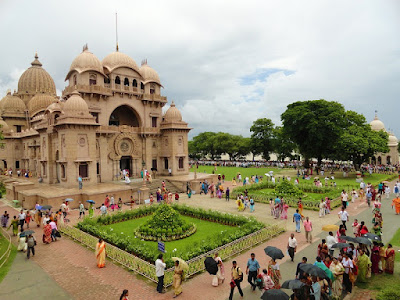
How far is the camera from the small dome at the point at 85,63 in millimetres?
33156

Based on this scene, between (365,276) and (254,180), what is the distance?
1077 inches

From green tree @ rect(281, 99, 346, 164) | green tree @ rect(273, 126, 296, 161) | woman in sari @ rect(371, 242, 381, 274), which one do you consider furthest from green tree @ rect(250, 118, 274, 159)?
woman in sari @ rect(371, 242, 381, 274)

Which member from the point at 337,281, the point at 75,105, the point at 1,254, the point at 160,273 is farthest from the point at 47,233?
the point at 75,105

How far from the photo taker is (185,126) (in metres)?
39.1

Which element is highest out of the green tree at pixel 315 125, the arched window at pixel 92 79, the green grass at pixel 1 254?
the arched window at pixel 92 79

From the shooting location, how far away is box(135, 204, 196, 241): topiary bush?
1566cm

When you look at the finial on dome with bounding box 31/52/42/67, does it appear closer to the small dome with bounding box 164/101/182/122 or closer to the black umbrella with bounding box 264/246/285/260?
the small dome with bounding box 164/101/182/122

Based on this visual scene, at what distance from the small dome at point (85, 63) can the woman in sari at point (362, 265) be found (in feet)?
107

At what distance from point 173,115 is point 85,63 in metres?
12.8

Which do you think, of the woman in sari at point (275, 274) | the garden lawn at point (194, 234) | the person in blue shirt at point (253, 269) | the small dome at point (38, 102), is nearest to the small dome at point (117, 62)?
the small dome at point (38, 102)

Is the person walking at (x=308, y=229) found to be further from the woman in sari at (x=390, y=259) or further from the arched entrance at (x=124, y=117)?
the arched entrance at (x=124, y=117)

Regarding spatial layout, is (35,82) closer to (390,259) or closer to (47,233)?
(47,233)

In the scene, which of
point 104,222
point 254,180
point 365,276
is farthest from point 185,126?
point 365,276

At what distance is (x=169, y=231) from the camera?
51.5 ft
